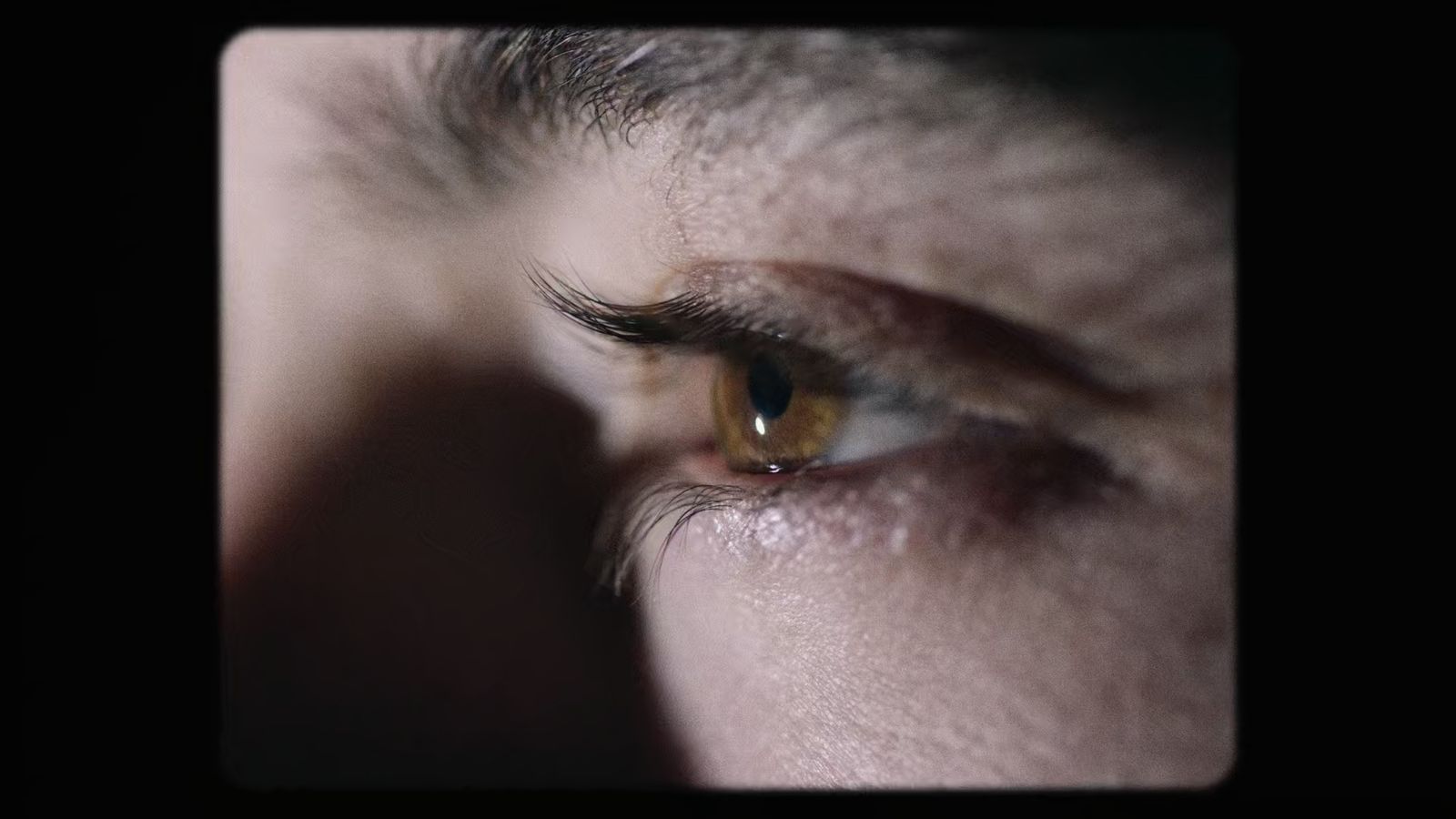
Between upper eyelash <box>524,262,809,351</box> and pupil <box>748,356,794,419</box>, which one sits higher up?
upper eyelash <box>524,262,809,351</box>

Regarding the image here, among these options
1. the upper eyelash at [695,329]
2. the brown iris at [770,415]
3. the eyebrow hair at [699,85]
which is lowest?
the brown iris at [770,415]

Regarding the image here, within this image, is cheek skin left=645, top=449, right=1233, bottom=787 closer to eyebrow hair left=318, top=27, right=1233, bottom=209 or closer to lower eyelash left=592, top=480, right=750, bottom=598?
lower eyelash left=592, top=480, right=750, bottom=598

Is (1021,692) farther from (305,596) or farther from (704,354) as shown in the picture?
(305,596)

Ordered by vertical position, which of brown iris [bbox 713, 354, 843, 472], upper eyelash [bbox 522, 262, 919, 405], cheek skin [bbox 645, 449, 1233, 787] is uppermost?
upper eyelash [bbox 522, 262, 919, 405]

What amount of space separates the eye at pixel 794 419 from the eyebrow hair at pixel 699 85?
0.10 meters

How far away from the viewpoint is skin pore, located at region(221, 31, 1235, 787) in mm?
357

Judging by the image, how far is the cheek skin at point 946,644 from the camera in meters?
0.36

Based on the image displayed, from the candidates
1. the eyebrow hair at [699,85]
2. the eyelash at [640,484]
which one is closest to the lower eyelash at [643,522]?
the eyelash at [640,484]

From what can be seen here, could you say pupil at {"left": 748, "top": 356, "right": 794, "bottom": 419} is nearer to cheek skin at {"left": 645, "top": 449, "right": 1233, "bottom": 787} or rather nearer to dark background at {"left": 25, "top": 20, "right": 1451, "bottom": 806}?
cheek skin at {"left": 645, "top": 449, "right": 1233, "bottom": 787}

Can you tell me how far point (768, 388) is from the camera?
1.30 ft

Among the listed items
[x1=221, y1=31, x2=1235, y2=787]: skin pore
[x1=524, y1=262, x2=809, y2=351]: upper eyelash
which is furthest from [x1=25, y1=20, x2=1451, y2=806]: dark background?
[x1=524, y1=262, x2=809, y2=351]: upper eyelash

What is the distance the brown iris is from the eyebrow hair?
0.33ft

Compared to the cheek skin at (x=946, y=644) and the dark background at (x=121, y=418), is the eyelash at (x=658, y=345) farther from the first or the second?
the dark background at (x=121, y=418)

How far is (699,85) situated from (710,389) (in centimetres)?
13
